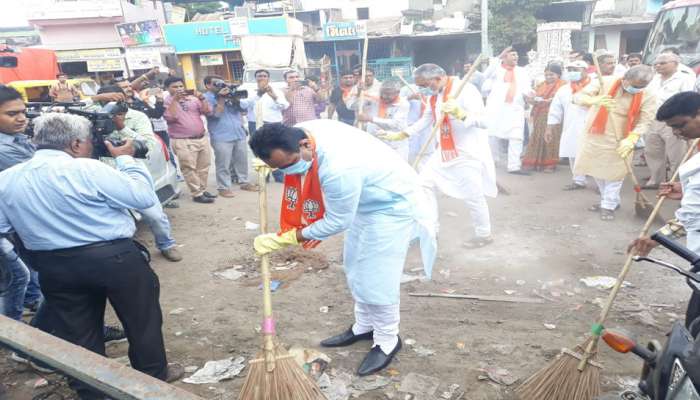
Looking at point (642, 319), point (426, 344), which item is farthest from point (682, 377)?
point (642, 319)

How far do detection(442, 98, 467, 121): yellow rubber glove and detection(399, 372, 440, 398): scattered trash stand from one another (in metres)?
2.65

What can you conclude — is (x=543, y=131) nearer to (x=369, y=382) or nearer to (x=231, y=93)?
(x=231, y=93)

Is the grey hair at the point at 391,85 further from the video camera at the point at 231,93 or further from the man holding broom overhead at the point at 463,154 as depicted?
the video camera at the point at 231,93

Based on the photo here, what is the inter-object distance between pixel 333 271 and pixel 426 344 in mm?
1437

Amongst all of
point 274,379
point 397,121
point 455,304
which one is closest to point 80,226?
point 274,379

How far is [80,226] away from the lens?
7.61ft

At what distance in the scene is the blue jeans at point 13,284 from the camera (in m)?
3.10

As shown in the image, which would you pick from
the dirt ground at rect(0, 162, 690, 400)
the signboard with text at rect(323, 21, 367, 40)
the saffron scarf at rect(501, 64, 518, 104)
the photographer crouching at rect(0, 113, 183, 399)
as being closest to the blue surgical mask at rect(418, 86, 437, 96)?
the dirt ground at rect(0, 162, 690, 400)

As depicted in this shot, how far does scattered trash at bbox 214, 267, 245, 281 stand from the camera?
14.8 ft

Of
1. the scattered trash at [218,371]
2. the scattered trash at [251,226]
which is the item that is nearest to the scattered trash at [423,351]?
the scattered trash at [218,371]

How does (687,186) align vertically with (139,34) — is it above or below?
below

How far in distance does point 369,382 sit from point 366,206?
3.59ft

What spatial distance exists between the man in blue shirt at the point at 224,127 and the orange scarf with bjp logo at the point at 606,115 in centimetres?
480

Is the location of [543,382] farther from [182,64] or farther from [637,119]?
[182,64]
